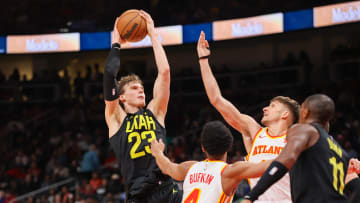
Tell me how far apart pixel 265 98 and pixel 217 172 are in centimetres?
1163

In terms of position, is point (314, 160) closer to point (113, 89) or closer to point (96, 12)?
point (113, 89)

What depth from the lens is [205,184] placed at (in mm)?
3492

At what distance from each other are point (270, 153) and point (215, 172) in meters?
1.19

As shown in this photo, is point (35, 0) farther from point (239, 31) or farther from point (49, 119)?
point (239, 31)

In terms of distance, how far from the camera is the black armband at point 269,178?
3000 mm

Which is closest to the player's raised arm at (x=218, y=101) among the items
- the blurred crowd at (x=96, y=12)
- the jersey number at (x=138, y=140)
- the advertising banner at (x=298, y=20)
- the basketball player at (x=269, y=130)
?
the basketball player at (x=269, y=130)

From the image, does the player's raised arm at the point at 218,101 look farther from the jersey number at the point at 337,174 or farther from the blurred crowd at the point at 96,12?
the blurred crowd at the point at 96,12

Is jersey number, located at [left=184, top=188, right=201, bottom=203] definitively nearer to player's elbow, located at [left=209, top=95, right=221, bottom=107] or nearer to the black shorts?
the black shorts

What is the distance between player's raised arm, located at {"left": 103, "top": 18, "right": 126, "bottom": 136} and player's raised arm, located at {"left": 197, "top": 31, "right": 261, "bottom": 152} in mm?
765

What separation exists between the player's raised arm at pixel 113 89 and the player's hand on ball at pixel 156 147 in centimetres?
50

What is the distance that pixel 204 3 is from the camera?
18219mm

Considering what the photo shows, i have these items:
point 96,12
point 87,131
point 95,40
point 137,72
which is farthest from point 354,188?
point 96,12

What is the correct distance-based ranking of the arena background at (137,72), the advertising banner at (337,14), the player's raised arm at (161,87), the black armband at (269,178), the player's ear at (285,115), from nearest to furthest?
the black armband at (269,178) < the player's raised arm at (161,87) < the player's ear at (285,115) < the advertising banner at (337,14) < the arena background at (137,72)

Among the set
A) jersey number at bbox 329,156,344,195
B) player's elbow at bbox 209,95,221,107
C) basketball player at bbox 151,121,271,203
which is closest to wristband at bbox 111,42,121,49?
player's elbow at bbox 209,95,221,107
